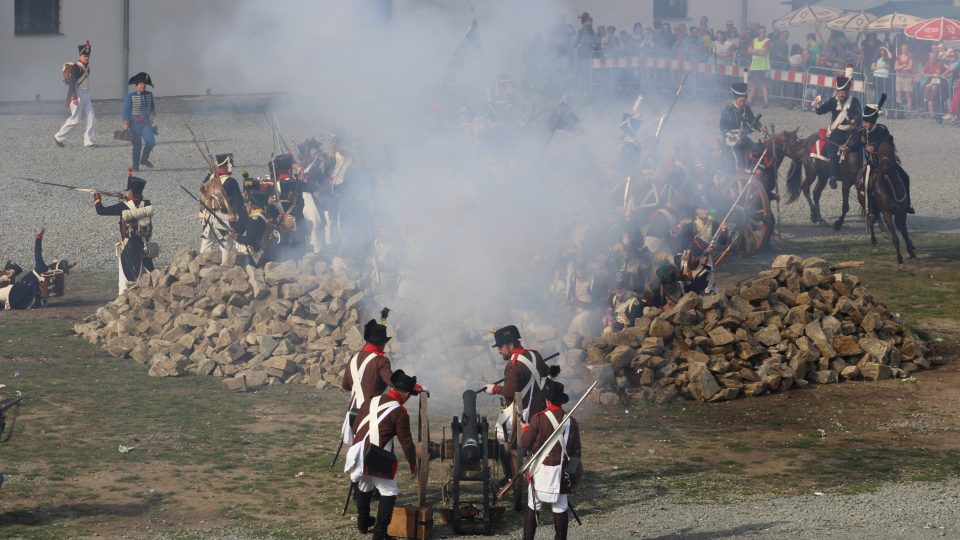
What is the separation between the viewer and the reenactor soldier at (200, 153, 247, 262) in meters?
18.9

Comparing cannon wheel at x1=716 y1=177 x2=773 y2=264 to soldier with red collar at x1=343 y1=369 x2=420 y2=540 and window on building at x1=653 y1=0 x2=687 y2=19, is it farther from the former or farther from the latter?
window on building at x1=653 y1=0 x2=687 y2=19

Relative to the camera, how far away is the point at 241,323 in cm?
1684

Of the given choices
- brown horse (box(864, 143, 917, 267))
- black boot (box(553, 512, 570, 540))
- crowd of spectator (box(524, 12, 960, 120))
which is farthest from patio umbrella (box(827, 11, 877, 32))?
black boot (box(553, 512, 570, 540))

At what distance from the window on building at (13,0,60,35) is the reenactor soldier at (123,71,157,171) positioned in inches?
251

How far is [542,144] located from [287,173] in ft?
12.3

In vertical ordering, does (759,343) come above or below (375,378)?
below

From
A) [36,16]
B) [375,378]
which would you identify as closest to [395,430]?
[375,378]

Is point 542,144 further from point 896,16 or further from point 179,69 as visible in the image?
point 896,16

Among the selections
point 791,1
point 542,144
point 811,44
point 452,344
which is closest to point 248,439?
point 452,344

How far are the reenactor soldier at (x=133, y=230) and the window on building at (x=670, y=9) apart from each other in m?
25.5

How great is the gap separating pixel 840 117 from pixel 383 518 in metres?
16.3

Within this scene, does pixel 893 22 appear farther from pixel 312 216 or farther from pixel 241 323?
pixel 241 323

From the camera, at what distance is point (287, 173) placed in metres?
20.6

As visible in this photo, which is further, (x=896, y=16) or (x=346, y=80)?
(x=896, y=16)
